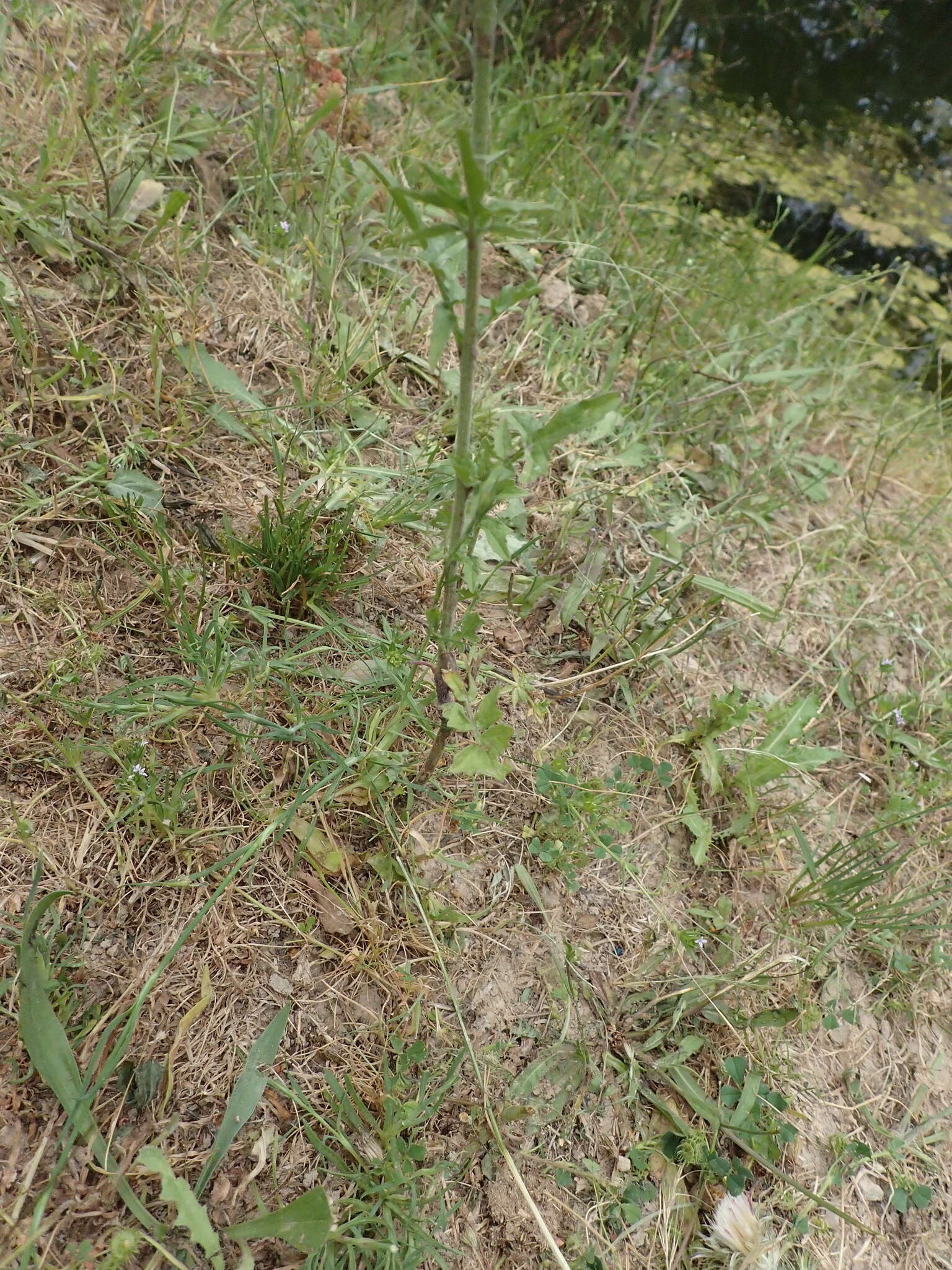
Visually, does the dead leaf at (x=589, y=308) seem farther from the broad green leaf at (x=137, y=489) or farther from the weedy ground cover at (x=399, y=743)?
the broad green leaf at (x=137, y=489)

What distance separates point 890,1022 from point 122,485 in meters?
1.91

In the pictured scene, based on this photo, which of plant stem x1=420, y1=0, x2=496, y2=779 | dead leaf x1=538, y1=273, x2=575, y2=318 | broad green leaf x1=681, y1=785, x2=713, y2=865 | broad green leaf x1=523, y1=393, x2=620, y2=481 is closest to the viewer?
plant stem x1=420, y1=0, x2=496, y2=779

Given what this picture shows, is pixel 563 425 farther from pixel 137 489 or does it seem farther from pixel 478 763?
pixel 137 489

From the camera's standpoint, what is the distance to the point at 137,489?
162 cm

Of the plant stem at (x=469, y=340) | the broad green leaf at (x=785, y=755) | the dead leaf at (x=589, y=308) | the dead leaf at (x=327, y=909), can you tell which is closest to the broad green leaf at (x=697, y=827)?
the broad green leaf at (x=785, y=755)

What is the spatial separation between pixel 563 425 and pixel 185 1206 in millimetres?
1148

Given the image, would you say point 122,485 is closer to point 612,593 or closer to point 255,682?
point 255,682

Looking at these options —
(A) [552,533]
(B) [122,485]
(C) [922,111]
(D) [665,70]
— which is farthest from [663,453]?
(C) [922,111]

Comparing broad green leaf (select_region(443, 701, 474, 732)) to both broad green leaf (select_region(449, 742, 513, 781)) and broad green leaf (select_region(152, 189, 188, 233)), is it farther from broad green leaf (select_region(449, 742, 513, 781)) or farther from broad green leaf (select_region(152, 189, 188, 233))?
broad green leaf (select_region(152, 189, 188, 233))

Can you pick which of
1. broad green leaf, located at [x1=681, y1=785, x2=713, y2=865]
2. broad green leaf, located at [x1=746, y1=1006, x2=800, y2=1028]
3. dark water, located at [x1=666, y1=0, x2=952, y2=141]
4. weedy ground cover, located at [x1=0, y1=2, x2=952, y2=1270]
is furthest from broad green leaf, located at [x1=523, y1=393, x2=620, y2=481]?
dark water, located at [x1=666, y1=0, x2=952, y2=141]

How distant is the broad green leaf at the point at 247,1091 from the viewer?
1172mm

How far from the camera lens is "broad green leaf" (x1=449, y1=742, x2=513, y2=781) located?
135 cm

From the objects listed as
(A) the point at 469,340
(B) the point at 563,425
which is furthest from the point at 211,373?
(B) the point at 563,425

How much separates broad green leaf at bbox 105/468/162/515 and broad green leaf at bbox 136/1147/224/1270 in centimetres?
109
